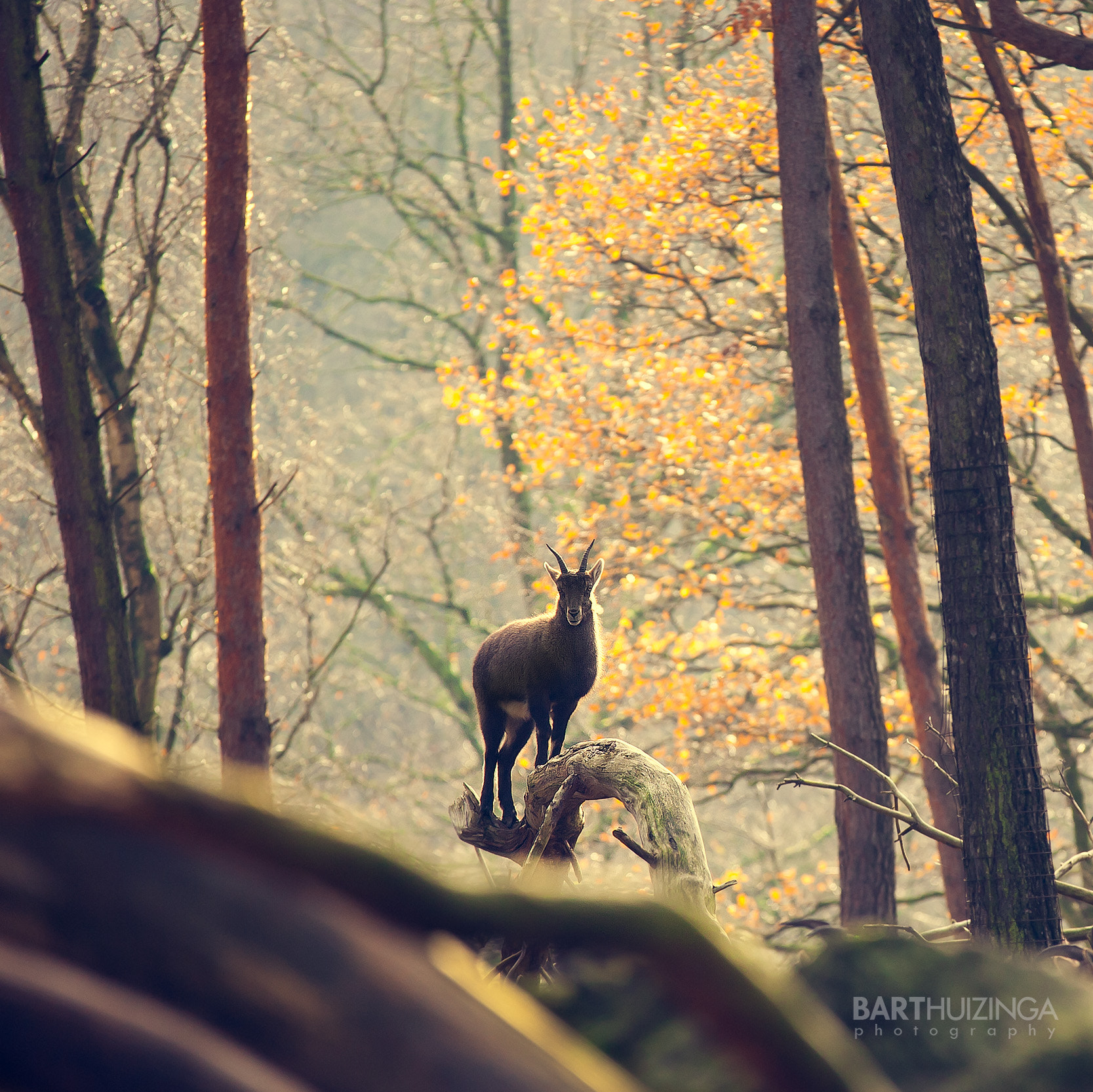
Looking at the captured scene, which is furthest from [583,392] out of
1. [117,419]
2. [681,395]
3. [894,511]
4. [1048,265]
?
[1048,265]

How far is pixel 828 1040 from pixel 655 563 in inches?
589

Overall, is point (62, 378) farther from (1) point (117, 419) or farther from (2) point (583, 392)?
(2) point (583, 392)

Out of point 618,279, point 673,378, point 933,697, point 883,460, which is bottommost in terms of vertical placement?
point 933,697

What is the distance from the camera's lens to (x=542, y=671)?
646 cm

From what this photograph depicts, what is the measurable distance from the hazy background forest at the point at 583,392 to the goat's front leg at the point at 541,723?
10.5 feet

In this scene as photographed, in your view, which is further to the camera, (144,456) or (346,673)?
(346,673)

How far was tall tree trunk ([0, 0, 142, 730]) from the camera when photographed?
24.2 ft

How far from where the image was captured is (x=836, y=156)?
11.9m

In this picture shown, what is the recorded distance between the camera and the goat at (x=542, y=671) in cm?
644

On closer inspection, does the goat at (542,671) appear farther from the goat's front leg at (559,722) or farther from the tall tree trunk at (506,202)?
the tall tree trunk at (506,202)

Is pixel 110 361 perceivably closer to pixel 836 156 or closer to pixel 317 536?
pixel 836 156

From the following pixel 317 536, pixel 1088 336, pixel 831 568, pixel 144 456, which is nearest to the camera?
pixel 831 568

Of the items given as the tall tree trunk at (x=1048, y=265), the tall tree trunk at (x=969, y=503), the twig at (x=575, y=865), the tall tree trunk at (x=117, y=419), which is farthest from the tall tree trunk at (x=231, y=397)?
the tall tree trunk at (x=1048, y=265)

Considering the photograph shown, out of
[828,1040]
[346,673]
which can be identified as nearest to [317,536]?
[346,673]
